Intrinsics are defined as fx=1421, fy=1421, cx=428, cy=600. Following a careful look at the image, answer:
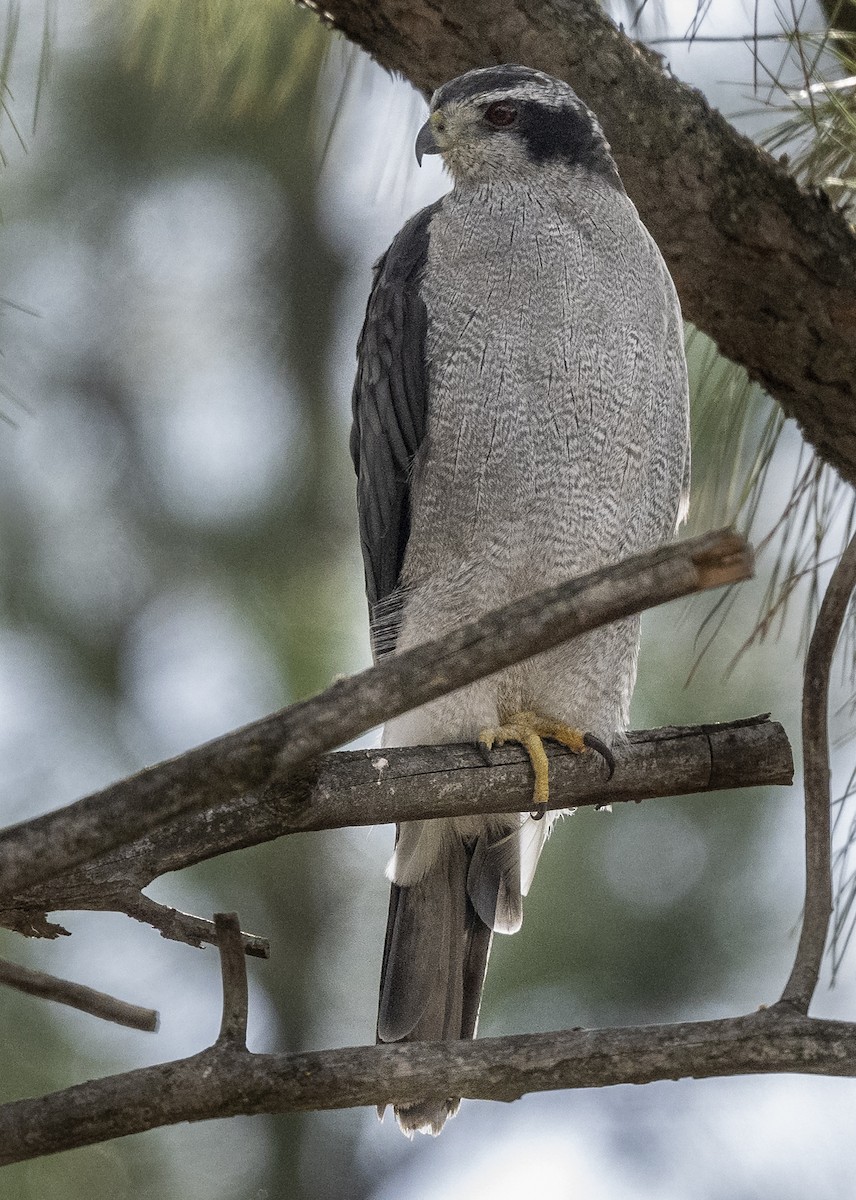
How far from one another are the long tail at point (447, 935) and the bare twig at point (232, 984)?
975mm

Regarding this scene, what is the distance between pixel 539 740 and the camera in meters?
2.53

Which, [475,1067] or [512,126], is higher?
[512,126]

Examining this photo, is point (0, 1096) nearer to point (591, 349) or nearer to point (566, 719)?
point (566, 719)

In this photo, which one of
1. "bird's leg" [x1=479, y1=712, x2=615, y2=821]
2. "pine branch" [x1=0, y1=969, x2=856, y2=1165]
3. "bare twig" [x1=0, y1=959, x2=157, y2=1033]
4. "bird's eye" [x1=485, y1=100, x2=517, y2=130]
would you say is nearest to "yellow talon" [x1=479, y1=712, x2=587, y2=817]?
"bird's leg" [x1=479, y1=712, x2=615, y2=821]

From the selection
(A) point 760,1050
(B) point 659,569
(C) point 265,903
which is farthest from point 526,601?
(C) point 265,903

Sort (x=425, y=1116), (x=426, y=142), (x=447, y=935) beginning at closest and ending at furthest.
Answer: (x=425, y=1116)
(x=447, y=935)
(x=426, y=142)

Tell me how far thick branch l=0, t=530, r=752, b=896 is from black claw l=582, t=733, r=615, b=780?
1184mm

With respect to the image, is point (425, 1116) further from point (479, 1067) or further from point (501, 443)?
point (501, 443)

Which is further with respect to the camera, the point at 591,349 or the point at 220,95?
the point at 220,95

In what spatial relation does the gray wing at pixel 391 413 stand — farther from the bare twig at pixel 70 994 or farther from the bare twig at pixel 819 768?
the bare twig at pixel 70 994

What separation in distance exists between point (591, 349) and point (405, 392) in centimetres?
38

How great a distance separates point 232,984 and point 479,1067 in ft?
0.98

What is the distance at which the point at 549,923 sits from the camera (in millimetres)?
4270

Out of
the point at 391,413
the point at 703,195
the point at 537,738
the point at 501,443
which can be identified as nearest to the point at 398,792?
the point at 537,738
